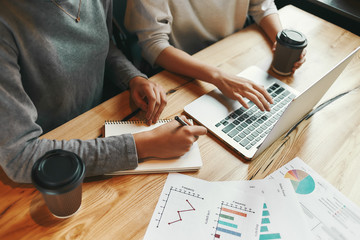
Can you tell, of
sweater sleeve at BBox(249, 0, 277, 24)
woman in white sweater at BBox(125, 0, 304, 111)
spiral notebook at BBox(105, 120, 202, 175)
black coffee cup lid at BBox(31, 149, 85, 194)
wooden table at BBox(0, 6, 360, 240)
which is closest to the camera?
black coffee cup lid at BBox(31, 149, 85, 194)

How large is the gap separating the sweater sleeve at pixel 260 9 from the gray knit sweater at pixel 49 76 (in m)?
0.68

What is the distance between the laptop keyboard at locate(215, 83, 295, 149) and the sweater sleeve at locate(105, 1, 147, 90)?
358 mm

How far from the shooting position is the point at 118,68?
109cm

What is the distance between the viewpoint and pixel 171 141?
0.79 meters

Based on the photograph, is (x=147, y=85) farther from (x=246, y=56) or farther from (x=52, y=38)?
(x=246, y=56)

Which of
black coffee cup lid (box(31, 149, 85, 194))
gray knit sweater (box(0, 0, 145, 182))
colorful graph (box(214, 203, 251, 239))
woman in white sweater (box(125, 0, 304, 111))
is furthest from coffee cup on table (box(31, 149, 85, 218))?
woman in white sweater (box(125, 0, 304, 111))

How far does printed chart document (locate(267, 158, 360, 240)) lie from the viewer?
73 cm

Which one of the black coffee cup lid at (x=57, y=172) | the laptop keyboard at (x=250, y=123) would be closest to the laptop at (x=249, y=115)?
the laptop keyboard at (x=250, y=123)

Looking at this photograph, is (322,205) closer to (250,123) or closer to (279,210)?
(279,210)

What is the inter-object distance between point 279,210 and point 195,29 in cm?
92

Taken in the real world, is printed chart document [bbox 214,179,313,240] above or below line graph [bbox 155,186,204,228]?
below

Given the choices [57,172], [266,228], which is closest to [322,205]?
[266,228]

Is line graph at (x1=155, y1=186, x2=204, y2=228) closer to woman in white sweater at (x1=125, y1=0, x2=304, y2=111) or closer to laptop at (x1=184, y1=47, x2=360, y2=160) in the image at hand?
laptop at (x1=184, y1=47, x2=360, y2=160)

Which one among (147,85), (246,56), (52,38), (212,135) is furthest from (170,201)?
(246,56)
